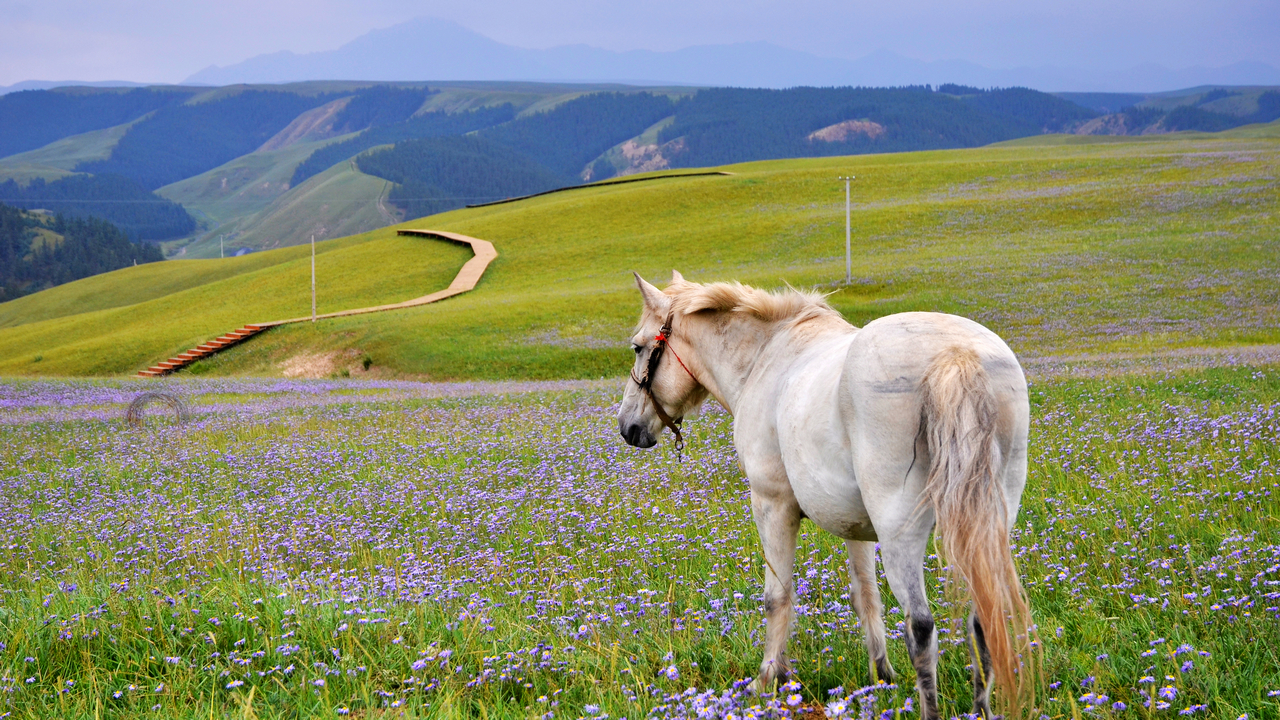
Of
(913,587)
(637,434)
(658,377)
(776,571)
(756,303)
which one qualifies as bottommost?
(776,571)

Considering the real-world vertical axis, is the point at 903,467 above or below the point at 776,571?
above

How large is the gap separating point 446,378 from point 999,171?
53.6 meters

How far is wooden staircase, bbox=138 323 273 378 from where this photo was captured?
4162 centimetres

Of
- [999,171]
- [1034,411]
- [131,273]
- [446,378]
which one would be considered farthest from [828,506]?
[131,273]

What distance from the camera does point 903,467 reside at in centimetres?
354

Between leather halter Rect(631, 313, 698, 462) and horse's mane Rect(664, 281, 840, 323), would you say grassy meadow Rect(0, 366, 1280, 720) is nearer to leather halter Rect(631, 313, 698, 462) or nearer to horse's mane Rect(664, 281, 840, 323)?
leather halter Rect(631, 313, 698, 462)

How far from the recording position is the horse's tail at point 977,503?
3.30 meters

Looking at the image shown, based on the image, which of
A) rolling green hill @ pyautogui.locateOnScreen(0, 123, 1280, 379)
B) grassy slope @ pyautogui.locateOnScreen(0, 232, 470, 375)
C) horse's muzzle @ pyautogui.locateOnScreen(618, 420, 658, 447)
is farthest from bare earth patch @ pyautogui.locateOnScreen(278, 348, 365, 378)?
horse's muzzle @ pyautogui.locateOnScreen(618, 420, 658, 447)

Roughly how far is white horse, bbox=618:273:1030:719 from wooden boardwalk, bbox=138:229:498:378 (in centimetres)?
4200

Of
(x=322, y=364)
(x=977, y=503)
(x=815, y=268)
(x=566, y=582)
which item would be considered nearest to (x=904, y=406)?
(x=977, y=503)

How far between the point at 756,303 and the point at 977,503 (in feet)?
6.98

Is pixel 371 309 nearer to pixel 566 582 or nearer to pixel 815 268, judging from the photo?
pixel 815 268

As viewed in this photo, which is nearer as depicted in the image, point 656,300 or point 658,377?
point 656,300

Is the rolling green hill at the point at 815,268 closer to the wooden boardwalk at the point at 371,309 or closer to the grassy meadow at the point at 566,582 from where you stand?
the wooden boardwalk at the point at 371,309
